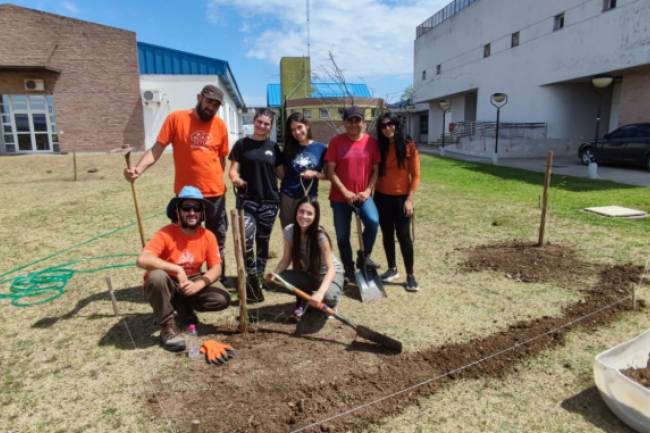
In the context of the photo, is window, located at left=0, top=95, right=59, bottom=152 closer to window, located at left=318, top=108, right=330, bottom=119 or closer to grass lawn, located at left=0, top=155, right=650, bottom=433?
window, located at left=318, top=108, right=330, bottom=119

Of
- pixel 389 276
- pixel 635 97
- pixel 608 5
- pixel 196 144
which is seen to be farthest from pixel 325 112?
pixel 196 144

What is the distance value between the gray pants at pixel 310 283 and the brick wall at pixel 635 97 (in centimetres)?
1698

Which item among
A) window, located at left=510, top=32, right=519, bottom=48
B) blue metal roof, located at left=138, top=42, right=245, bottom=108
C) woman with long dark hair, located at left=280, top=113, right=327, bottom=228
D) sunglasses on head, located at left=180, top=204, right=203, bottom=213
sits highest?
window, located at left=510, top=32, right=519, bottom=48

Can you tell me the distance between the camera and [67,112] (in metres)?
18.2

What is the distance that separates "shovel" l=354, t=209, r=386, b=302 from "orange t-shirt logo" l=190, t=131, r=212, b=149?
1424mm

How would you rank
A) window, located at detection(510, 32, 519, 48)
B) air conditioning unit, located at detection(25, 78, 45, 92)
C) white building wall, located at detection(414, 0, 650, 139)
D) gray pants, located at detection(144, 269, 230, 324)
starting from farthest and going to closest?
window, located at detection(510, 32, 519, 48)
air conditioning unit, located at detection(25, 78, 45, 92)
white building wall, located at detection(414, 0, 650, 139)
gray pants, located at detection(144, 269, 230, 324)

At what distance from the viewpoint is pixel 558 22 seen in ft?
64.0

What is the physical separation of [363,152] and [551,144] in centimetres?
1963

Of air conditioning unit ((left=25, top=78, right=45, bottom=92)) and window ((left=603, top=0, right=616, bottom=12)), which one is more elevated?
window ((left=603, top=0, right=616, bottom=12))

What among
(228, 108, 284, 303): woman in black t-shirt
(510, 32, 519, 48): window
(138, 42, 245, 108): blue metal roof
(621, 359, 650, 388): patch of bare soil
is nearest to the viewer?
(621, 359, 650, 388): patch of bare soil

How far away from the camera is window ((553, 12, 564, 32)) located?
63.2ft

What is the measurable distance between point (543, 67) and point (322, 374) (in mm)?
21893

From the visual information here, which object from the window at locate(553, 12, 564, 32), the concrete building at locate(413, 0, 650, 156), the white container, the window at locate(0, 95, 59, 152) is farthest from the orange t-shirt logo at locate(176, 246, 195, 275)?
the window at locate(553, 12, 564, 32)

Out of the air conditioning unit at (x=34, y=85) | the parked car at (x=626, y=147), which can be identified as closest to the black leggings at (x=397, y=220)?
the parked car at (x=626, y=147)
